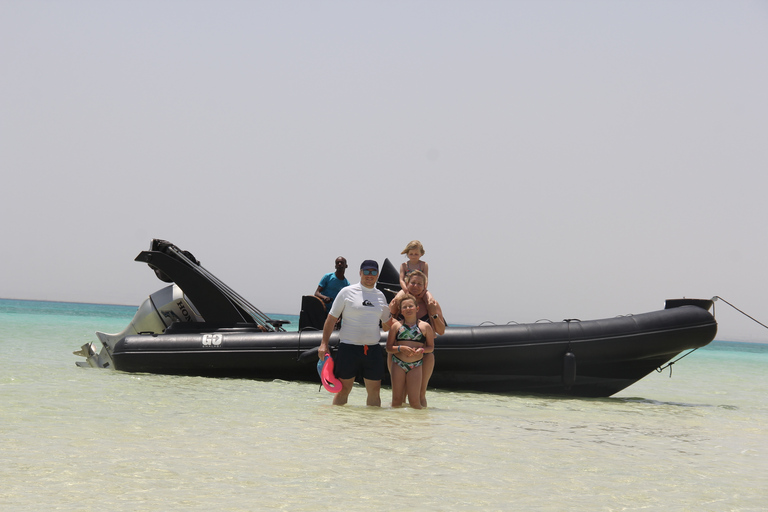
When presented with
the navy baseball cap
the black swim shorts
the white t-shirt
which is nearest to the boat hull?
the black swim shorts

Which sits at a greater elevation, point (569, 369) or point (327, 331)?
point (327, 331)

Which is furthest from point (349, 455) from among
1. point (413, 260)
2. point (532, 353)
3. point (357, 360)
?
point (532, 353)

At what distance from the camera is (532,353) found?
748cm

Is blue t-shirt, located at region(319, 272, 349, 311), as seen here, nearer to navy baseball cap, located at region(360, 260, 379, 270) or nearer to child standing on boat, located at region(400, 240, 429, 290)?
child standing on boat, located at region(400, 240, 429, 290)

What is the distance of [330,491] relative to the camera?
295cm

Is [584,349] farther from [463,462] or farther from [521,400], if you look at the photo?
[463,462]

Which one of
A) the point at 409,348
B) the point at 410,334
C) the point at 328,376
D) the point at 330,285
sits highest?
the point at 330,285

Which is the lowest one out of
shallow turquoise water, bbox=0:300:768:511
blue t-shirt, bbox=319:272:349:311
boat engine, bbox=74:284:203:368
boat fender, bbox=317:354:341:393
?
shallow turquoise water, bbox=0:300:768:511

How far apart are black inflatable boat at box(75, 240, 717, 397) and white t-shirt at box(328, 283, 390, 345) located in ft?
6.25

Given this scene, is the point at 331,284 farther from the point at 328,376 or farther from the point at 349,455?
the point at 349,455

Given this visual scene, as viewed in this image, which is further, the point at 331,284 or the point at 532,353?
the point at 331,284

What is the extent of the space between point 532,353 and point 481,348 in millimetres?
542

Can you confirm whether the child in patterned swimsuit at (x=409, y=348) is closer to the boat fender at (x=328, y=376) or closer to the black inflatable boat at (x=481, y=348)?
the boat fender at (x=328, y=376)

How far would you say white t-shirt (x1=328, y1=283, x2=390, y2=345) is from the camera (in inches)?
214
